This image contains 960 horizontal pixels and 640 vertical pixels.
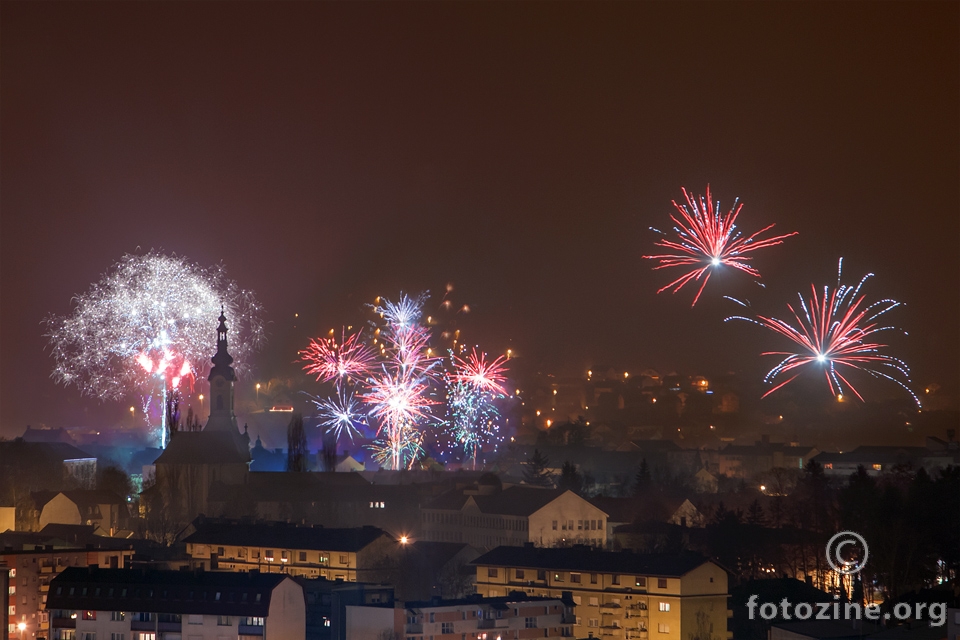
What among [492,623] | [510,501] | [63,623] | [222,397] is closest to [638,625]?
[492,623]

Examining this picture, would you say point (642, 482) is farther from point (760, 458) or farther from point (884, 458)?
point (760, 458)

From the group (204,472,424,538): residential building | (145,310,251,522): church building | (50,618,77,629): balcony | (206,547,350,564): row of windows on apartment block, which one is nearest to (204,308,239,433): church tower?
(145,310,251,522): church building

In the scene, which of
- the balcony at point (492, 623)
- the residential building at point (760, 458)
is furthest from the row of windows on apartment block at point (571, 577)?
the residential building at point (760, 458)

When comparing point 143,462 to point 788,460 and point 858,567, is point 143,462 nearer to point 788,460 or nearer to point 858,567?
point 788,460

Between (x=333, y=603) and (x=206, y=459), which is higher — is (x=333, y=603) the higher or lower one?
the lower one

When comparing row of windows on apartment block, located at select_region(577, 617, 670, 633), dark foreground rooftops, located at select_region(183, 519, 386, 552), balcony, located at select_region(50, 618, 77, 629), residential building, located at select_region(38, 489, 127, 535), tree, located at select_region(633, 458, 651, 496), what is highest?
tree, located at select_region(633, 458, 651, 496)

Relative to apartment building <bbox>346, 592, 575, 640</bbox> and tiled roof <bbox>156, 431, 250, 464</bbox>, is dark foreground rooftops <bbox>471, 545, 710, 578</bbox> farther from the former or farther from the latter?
tiled roof <bbox>156, 431, 250, 464</bbox>

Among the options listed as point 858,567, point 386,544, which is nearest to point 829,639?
point 858,567
